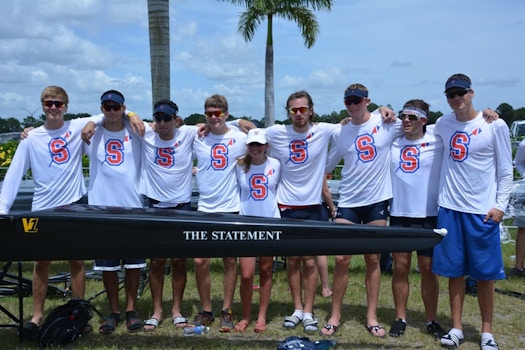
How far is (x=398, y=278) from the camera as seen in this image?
432cm

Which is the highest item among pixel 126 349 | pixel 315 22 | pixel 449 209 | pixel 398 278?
pixel 315 22

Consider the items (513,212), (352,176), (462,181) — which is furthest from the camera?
(513,212)

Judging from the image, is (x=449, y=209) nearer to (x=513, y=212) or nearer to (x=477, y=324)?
(x=477, y=324)

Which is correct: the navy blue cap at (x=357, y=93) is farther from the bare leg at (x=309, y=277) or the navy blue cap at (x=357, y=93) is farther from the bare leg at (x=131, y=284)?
the bare leg at (x=131, y=284)

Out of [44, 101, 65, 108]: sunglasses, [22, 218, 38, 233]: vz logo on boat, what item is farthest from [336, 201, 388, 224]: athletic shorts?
[44, 101, 65, 108]: sunglasses

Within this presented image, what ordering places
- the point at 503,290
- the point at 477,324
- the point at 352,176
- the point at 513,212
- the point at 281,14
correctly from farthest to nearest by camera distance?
the point at 281,14 → the point at 513,212 → the point at 503,290 → the point at 477,324 → the point at 352,176

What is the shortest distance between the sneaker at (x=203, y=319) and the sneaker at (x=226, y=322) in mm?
142

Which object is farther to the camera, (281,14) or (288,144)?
(281,14)

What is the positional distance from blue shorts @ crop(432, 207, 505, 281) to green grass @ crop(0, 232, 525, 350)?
612 mm

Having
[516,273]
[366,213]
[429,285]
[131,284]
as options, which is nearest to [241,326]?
[131,284]

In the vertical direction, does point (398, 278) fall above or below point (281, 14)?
below

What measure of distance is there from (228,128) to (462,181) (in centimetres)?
186

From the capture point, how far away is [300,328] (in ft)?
14.8

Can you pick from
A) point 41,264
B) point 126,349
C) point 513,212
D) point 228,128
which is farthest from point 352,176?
point 513,212
